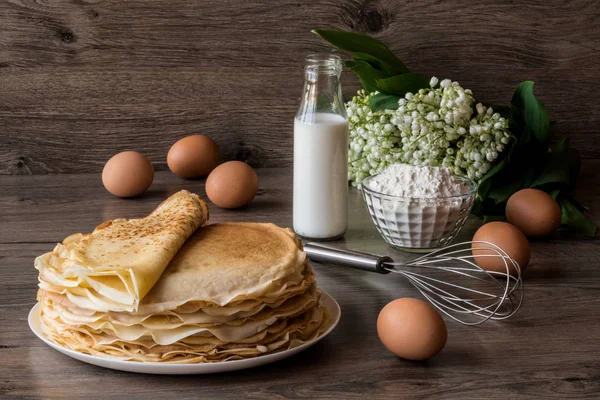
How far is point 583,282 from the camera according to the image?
1.18 m

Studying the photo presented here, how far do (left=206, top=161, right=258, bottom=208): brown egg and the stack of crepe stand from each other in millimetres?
591

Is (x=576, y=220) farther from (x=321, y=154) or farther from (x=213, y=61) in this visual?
(x=213, y=61)

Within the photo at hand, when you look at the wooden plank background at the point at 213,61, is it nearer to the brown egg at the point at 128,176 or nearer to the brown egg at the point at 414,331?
the brown egg at the point at 128,176

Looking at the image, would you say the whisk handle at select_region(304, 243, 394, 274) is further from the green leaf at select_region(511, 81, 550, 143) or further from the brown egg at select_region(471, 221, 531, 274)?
the green leaf at select_region(511, 81, 550, 143)

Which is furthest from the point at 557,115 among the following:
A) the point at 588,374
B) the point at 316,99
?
the point at 588,374

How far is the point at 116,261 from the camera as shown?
877 millimetres

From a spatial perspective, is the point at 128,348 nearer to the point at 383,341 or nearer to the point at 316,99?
the point at 383,341

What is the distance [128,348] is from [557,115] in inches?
53.9

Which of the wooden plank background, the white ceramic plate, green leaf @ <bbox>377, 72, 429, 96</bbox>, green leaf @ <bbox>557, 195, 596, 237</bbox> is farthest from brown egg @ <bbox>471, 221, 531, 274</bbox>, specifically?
the wooden plank background

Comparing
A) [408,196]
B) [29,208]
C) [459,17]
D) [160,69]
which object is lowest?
[29,208]

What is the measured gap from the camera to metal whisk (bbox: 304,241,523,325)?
1.06 m

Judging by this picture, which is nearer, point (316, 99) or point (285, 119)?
point (316, 99)

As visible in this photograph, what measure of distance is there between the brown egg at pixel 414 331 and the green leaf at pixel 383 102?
79 cm

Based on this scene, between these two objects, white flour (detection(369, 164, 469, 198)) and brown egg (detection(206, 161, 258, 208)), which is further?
brown egg (detection(206, 161, 258, 208))
